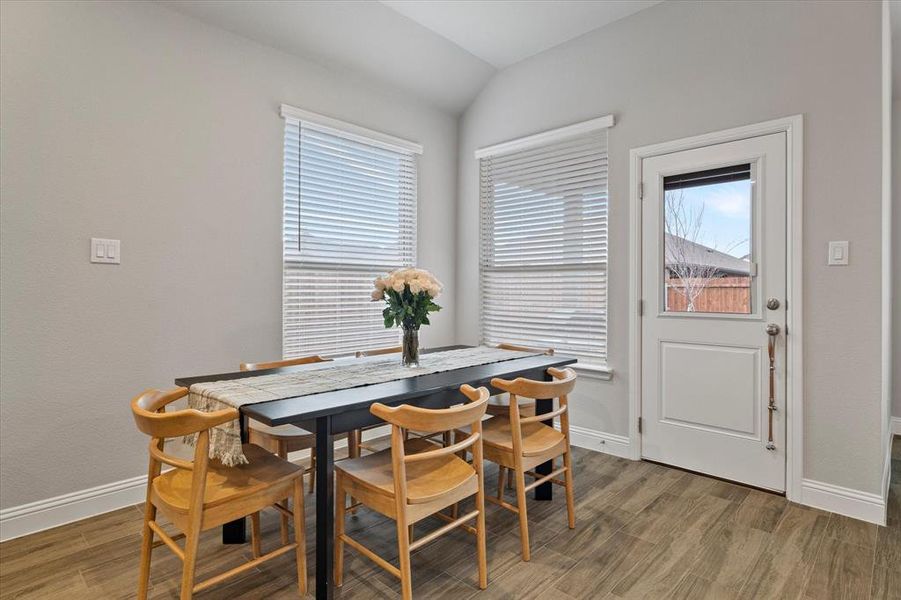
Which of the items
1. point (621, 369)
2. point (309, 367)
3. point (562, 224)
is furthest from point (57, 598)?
point (562, 224)

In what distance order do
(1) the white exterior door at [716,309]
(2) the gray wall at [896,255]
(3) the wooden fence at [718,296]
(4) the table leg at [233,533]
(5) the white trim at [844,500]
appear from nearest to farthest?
(4) the table leg at [233,533] < (5) the white trim at [844,500] < (1) the white exterior door at [716,309] < (3) the wooden fence at [718,296] < (2) the gray wall at [896,255]

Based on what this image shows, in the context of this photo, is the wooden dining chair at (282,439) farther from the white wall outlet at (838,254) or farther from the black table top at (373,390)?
the white wall outlet at (838,254)

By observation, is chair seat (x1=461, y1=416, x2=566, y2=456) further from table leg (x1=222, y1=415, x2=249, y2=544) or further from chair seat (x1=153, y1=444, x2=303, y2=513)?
table leg (x1=222, y1=415, x2=249, y2=544)

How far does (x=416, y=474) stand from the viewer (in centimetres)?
193

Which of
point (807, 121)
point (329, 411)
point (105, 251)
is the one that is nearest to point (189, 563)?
point (329, 411)

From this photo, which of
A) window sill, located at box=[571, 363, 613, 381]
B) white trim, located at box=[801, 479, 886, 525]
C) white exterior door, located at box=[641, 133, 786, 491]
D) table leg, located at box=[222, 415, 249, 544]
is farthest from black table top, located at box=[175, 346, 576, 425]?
white trim, located at box=[801, 479, 886, 525]

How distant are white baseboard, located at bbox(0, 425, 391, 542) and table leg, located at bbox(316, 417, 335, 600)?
1.60 meters

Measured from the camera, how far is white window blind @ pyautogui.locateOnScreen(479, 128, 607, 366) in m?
3.59

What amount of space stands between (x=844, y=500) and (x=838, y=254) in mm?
1309

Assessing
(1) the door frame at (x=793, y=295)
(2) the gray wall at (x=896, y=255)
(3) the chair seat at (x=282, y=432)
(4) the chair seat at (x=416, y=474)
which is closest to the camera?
(4) the chair seat at (x=416, y=474)

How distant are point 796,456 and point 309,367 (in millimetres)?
2738

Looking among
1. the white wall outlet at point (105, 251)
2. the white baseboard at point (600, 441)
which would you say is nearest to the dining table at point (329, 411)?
the white wall outlet at point (105, 251)

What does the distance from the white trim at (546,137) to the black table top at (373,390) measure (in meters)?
1.80

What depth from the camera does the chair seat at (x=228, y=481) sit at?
1.69m
